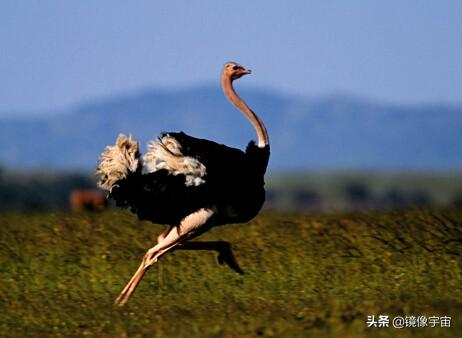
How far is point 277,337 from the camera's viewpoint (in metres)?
11.0

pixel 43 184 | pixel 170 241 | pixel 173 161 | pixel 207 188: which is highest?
pixel 43 184

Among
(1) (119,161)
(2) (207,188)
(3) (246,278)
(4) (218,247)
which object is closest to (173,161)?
(2) (207,188)

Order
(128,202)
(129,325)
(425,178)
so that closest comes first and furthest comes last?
(129,325) < (128,202) < (425,178)

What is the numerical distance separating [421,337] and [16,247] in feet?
24.4

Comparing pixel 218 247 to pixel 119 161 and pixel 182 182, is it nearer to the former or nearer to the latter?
pixel 182 182

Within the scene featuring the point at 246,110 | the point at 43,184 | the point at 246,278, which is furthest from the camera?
the point at 43,184

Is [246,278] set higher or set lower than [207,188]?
lower

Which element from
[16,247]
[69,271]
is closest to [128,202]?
[69,271]

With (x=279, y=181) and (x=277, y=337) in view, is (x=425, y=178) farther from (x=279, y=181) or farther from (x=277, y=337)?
(x=277, y=337)

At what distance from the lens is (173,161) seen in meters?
13.3

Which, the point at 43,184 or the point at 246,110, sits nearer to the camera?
the point at 246,110

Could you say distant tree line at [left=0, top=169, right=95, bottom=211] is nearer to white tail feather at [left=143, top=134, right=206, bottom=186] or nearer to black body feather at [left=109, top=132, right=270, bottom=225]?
black body feather at [left=109, top=132, right=270, bottom=225]

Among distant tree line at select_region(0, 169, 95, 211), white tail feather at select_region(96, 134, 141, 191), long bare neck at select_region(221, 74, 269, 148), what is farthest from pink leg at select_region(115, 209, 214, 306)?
distant tree line at select_region(0, 169, 95, 211)

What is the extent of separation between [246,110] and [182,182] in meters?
1.11
